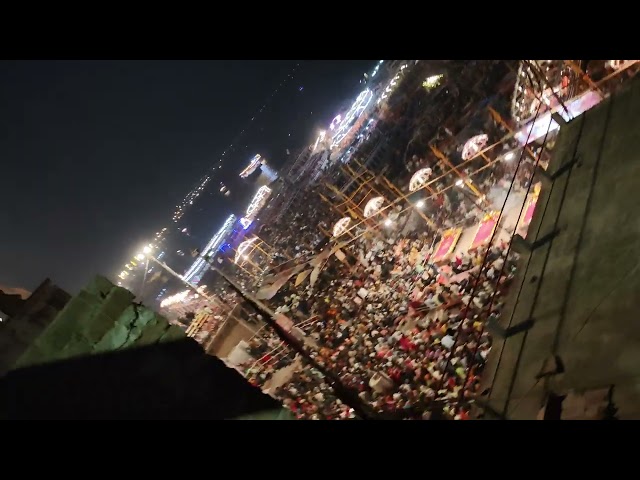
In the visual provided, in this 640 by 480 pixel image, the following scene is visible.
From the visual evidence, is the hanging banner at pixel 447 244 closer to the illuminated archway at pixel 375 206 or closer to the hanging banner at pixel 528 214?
the hanging banner at pixel 528 214

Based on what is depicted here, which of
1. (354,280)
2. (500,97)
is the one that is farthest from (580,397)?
(500,97)

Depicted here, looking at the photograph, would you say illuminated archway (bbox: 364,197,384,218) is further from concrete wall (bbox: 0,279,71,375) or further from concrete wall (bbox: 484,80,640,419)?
concrete wall (bbox: 0,279,71,375)

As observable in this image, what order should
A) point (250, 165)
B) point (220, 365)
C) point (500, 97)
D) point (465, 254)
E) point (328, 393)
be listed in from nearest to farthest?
point (220, 365), point (328, 393), point (465, 254), point (500, 97), point (250, 165)

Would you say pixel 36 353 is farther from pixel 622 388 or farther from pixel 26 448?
pixel 622 388

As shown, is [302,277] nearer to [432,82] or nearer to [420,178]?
[420,178]

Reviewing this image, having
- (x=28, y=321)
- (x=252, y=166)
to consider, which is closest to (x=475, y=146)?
(x=28, y=321)

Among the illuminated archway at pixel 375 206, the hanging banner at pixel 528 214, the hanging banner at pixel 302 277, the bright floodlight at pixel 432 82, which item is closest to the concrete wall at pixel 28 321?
the hanging banner at pixel 528 214

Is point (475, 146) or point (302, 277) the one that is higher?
point (302, 277)
